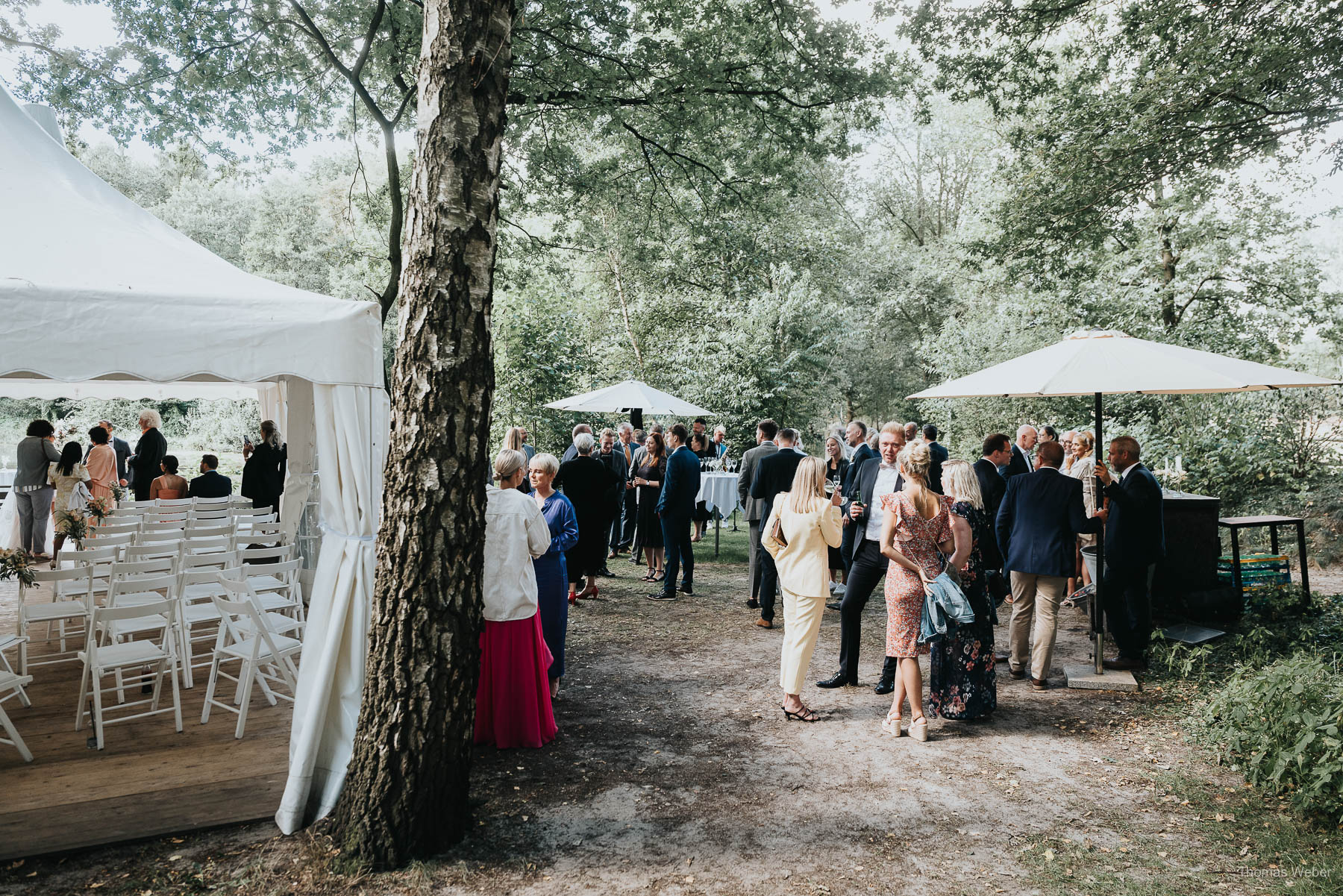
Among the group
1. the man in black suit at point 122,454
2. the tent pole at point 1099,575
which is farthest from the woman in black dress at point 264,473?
the tent pole at point 1099,575

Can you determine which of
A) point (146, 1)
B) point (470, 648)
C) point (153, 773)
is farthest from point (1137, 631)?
point (146, 1)

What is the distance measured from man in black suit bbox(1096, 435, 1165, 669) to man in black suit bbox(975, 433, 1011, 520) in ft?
3.60

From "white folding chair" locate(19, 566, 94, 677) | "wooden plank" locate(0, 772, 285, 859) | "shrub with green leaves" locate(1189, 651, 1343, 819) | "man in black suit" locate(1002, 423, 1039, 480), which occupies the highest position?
"man in black suit" locate(1002, 423, 1039, 480)

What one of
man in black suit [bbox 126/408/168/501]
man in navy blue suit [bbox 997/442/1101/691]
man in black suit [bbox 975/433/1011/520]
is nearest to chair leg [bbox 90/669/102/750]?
man in navy blue suit [bbox 997/442/1101/691]

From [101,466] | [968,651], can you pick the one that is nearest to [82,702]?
[968,651]

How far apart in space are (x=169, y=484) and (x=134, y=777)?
6.76 metres

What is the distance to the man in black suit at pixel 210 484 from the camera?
10.1 metres

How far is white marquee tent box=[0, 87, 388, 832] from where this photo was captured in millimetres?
3799

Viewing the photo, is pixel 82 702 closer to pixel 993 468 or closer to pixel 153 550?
pixel 153 550

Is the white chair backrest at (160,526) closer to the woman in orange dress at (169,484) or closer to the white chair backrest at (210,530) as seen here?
the white chair backrest at (210,530)

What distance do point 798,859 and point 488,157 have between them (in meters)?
3.35

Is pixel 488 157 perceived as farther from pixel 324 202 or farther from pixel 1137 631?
pixel 324 202

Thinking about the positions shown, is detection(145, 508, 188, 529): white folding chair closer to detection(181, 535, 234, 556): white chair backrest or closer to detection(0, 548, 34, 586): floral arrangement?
detection(181, 535, 234, 556): white chair backrest

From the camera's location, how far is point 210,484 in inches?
399
